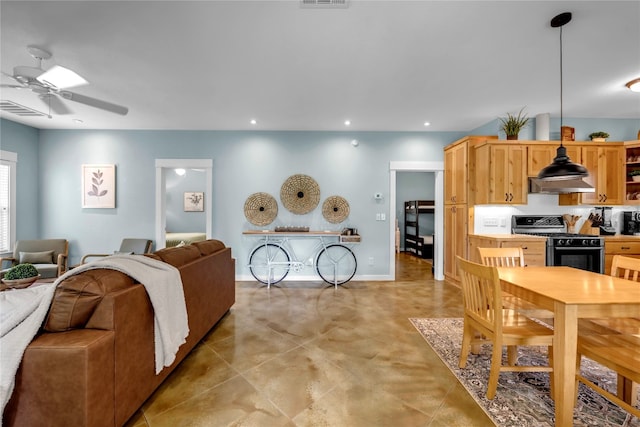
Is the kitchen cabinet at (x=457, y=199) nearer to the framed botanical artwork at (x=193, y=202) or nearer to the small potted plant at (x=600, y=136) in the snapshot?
the small potted plant at (x=600, y=136)

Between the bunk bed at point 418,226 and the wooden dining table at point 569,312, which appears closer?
the wooden dining table at point 569,312

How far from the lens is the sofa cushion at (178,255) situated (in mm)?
2343

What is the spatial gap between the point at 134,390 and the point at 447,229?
4903mm

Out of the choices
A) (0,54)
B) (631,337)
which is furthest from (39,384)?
(631,337)

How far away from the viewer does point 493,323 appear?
74.6 inches

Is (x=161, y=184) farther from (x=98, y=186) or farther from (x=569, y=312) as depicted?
(x=569, y=312)

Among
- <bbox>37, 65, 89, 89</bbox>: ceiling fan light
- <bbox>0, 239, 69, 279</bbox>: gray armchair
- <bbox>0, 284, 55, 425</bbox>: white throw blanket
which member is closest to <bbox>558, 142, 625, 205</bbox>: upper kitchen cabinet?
<bbox>0, 284, 55, 425</bbox>: white throw blanket

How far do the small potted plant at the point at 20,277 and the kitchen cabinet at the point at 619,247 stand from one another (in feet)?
22.3

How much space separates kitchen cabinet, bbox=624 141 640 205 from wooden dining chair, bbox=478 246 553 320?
2.76 m

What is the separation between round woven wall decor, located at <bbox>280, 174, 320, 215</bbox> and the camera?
16.7 ft

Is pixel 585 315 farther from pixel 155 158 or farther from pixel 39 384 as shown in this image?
pixel 155 158

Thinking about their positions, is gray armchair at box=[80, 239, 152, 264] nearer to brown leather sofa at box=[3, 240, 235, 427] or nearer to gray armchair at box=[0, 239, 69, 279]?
gray armchair at box=[0, 239, 69, 279]

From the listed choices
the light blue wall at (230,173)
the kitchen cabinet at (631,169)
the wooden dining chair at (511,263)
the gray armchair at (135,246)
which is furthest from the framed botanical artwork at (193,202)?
the kitchen cabinet at (631,169)

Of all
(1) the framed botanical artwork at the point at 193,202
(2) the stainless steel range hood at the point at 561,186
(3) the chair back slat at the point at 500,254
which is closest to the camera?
(3) the chair back slat at the point at 500,254
